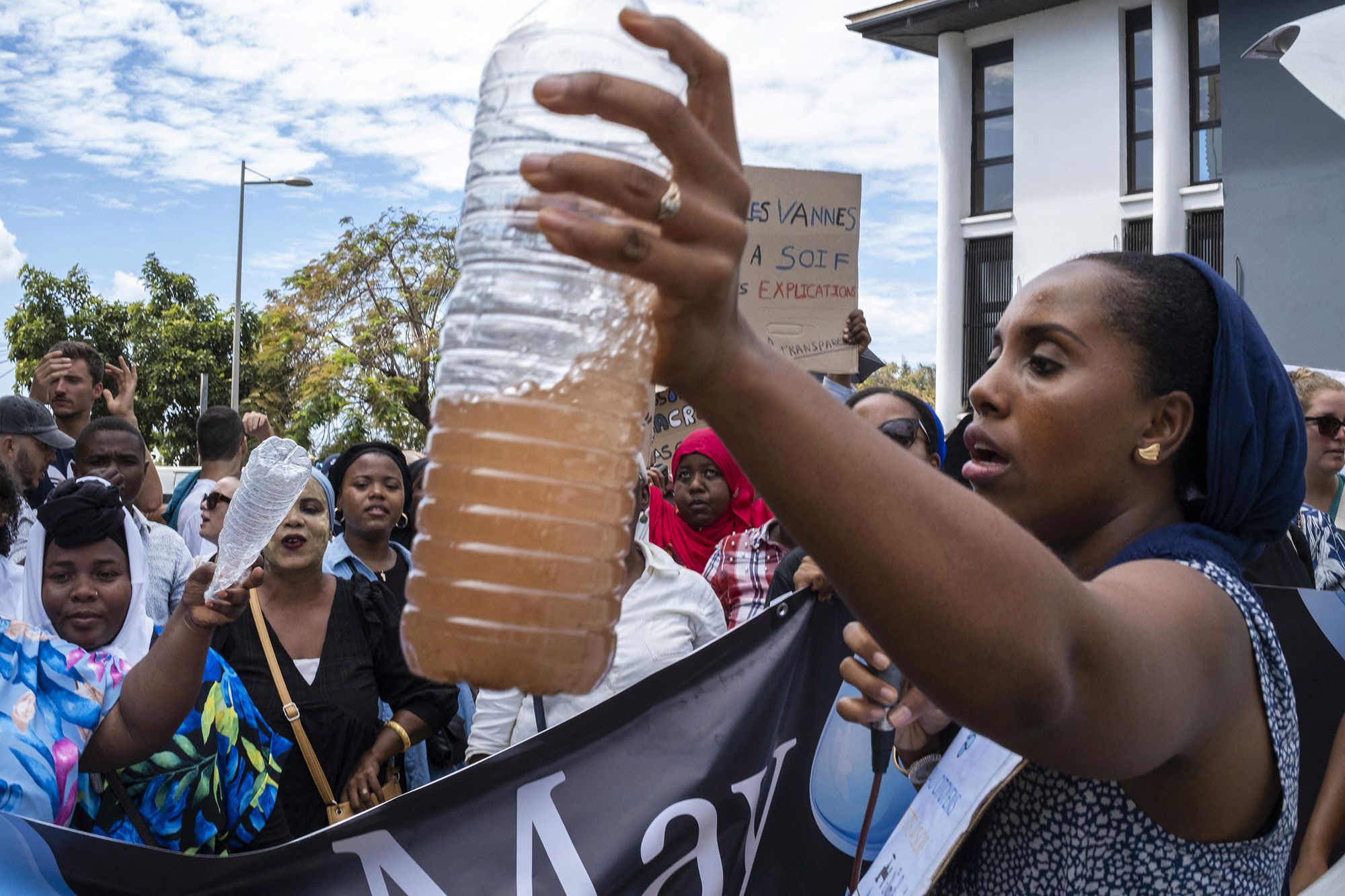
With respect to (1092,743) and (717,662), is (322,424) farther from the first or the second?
(1092,743)

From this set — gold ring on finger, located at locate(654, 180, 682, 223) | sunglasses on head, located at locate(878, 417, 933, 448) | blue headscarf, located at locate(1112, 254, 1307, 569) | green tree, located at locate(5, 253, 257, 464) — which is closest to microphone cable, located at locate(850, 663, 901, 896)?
blue headscarf, located at locate(1112, 254, 1307, 569)

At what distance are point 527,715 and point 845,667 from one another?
7.75 ft

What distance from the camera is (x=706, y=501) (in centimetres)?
580

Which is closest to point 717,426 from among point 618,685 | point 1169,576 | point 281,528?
point 1169,576

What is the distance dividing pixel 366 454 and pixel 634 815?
3145mm

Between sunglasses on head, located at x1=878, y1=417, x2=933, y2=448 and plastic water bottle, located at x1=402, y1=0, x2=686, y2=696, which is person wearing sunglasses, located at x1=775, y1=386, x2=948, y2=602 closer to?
sunglasses on head, located at x1=878, y1=417, x2=933, y2=448

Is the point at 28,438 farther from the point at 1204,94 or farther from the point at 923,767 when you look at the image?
the point at 1204,94

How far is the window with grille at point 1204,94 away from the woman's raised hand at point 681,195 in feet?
70.5

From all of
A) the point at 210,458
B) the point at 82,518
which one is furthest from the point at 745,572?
the point at 210,458

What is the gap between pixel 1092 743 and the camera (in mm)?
1166

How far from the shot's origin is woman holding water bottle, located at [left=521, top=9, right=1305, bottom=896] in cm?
95

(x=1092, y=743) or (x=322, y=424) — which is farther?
(x=322, y=424)

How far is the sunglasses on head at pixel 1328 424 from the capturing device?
4.76 m

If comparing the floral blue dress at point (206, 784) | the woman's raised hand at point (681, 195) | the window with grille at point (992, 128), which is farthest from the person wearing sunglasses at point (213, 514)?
the window with grille at point (992, 128)
